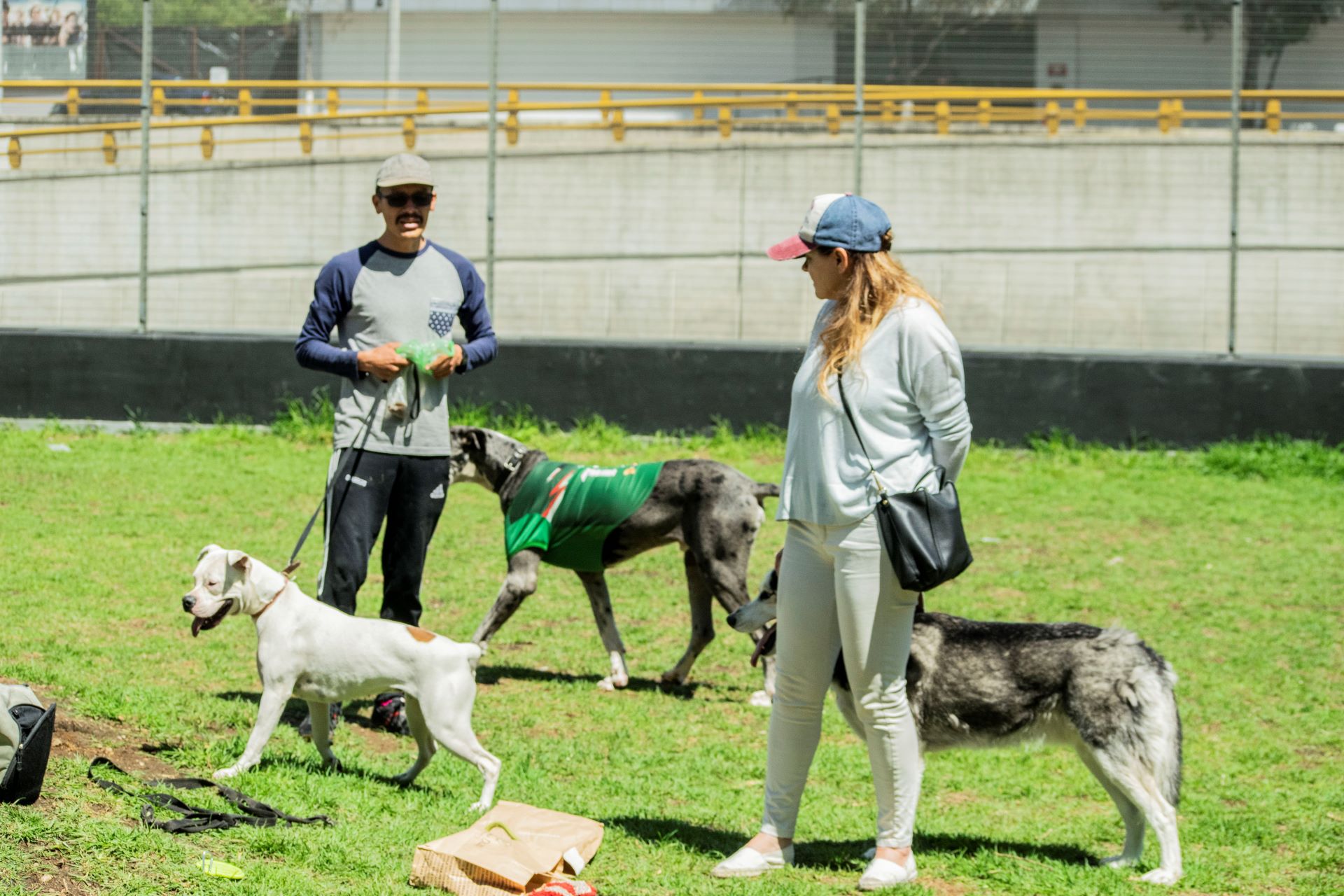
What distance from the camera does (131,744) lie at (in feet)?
18.9

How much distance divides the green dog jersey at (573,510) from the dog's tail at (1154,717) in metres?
3.17

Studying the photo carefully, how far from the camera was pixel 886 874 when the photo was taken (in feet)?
15.9

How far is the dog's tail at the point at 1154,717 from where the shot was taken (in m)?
5.11

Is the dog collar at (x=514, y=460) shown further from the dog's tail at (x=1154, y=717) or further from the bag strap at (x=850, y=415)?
the dog's tail at (x=1154, y=717)

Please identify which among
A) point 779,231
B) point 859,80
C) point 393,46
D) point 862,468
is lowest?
point 862,468

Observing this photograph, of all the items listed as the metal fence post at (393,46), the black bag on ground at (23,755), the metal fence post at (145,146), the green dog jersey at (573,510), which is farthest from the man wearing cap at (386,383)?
the metal fence post at (393,46)

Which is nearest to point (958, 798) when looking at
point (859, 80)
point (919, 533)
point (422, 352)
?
point (919, 533)

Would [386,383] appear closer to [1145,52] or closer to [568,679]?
[568,679]

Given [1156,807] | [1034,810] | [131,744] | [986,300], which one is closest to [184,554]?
[131,744]

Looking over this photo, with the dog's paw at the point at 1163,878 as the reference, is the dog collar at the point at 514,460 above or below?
above

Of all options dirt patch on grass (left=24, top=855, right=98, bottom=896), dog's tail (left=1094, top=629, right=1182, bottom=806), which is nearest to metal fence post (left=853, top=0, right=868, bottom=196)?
dog's tail (left=1094, top=629, right=1182, bottom=806)

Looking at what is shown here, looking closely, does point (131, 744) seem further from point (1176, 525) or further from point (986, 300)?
point (986, 300)

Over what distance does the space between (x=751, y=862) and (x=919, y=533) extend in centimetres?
126

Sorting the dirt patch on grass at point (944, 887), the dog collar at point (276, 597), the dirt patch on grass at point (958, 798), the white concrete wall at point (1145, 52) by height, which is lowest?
the dirt patch on grass at point (958, 798)
